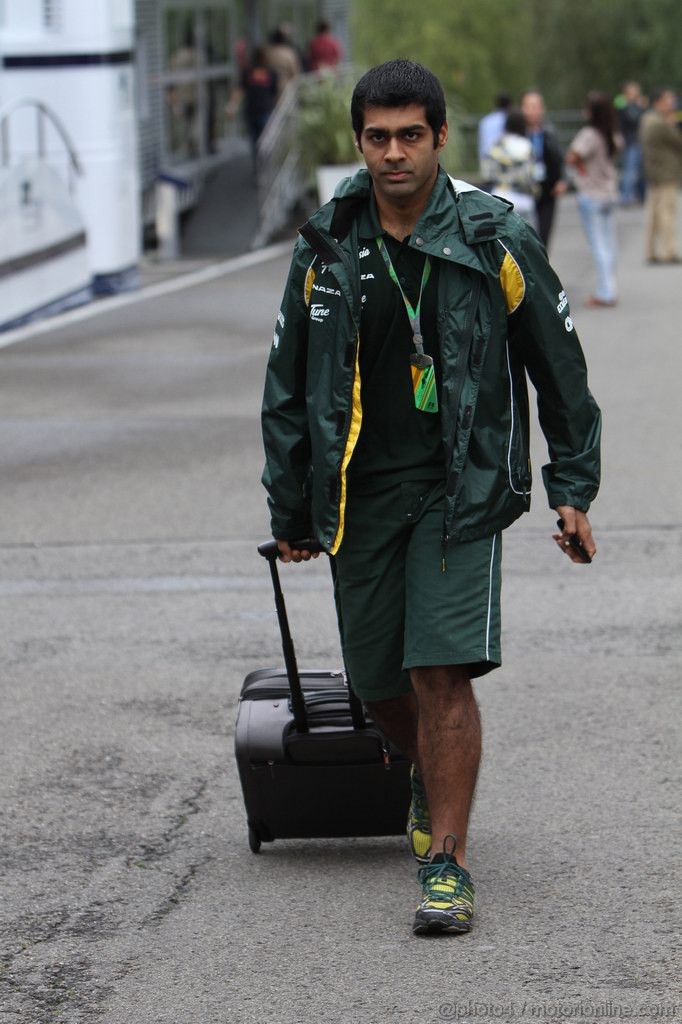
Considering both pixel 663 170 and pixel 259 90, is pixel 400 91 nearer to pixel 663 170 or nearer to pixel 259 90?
pixel 663 170

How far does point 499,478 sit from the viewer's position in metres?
4.20

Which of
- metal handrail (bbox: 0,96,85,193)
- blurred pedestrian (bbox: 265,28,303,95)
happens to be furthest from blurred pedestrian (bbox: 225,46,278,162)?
metal handrail (bbox: 0,96,85,193)

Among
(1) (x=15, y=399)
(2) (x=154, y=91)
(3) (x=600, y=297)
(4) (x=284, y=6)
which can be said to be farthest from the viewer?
(4) (x=284, y=6)

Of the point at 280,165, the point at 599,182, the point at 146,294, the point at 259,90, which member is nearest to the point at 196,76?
the point at 259,90

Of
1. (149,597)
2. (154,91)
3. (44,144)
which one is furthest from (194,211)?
(149,597)

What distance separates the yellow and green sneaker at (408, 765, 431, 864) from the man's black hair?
150 centimetres

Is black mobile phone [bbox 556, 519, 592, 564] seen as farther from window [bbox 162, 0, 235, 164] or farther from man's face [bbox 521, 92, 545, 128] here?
window [bbox 162, 0, 235, 164]

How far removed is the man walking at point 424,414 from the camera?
4105 millimetres

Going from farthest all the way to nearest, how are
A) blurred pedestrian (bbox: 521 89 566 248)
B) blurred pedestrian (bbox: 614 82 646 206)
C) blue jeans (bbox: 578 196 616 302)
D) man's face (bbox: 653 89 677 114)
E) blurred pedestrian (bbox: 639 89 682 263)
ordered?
blurred pedestrian (bbox: 614 82 646 206) → blurred pedestrian (bbox: 639 89 682 263) → man's face (bbox: 653 89 677 114) → blurred pedestrian (bbox: 521 89 566 248) → blue jeans (bbox: 578 196 616 302)

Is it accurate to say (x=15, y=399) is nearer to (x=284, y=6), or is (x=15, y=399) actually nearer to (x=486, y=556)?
(x=486, y=556)

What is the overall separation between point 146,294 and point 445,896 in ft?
48.8

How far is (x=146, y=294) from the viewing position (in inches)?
731

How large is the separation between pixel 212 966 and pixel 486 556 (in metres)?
1.08

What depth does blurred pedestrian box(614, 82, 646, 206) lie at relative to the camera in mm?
32312
